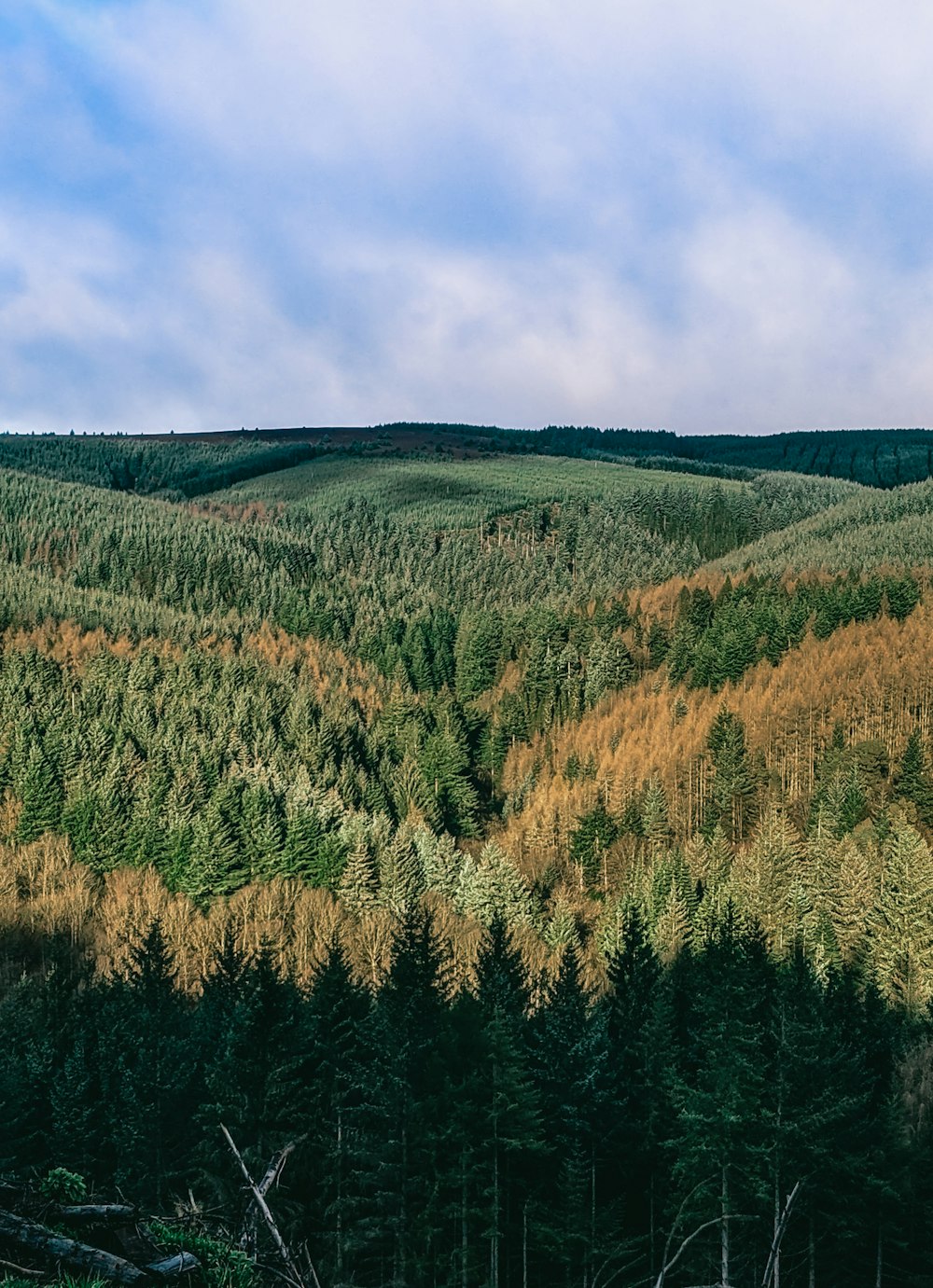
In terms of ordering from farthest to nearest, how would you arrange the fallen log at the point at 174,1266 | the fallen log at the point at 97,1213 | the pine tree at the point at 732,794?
the pine tree at the point at 732,794, the fallen log at the point at 97,1213, the fallen log at the point at 174,1266

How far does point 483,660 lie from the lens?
18762 centimetres

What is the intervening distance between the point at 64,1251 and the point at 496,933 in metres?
40.4

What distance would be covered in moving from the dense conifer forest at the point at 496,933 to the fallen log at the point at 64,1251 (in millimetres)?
215

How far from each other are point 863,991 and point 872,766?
47098 millimetres

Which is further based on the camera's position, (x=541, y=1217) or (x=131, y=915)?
(x=131, y=915)

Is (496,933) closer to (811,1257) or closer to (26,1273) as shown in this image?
(811,1257)

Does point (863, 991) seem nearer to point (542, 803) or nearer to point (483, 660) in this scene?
point (542, 803)

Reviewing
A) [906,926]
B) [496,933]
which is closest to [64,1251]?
[496,933]

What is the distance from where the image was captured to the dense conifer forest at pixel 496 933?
32.3 meters

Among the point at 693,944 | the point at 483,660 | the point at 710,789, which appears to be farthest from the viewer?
the point at 483,660

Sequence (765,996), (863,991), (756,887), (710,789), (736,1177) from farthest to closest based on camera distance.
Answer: (710,789) < (756,887) < (863,991) < (765,996) < (736,1177)

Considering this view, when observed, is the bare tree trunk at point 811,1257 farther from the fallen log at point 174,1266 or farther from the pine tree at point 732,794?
the pine tree at point 732,794

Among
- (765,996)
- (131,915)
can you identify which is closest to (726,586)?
(131,915)

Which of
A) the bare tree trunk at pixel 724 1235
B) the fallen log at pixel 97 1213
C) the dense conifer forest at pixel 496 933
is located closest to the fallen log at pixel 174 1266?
the dense conifer forest at pixel 496 933
